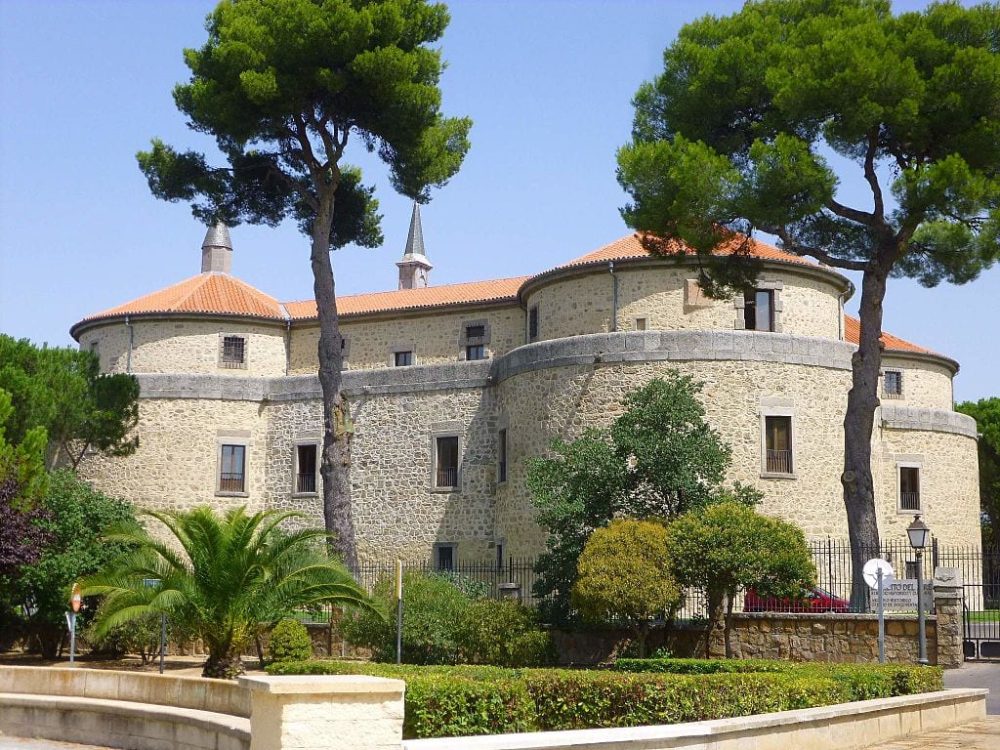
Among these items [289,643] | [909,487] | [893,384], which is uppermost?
[893,384]

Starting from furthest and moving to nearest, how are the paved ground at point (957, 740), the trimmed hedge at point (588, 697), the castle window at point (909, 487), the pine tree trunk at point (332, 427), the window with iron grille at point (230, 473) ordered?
the window with iron grille at point (230, 473) → the castle window at point (909, 487) → the pine tree trunk at point (332, 427) → the paved ground at point (957, 740) → the trimmed hedge at point (588, 697)

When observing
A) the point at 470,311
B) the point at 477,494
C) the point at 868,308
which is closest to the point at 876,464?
the point at 868,308

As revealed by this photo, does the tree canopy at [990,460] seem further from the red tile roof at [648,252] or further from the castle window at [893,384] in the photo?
the red tile roof at [648,252]

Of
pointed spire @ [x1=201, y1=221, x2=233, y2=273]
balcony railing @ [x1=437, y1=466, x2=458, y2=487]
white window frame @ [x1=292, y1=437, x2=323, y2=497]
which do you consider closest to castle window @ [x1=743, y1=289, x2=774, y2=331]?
balcony railing @ [x1=437, y1=466, x2=458, y2=487]

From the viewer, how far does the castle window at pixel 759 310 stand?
2948cm

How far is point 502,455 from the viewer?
102 feet

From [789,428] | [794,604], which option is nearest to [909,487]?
[789,428]

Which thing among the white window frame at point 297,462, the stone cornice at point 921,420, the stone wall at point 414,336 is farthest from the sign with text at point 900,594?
the white window frame at point 297,462

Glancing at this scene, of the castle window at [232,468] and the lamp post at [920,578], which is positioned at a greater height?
the castle window at [232,468]

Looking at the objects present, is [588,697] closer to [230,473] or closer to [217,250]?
[230,473]

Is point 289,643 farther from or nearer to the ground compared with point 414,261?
nearer to the ground

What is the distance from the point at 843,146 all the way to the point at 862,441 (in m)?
5.55

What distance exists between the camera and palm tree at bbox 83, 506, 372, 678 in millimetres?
18438

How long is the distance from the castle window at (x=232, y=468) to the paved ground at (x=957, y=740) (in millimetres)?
24442
